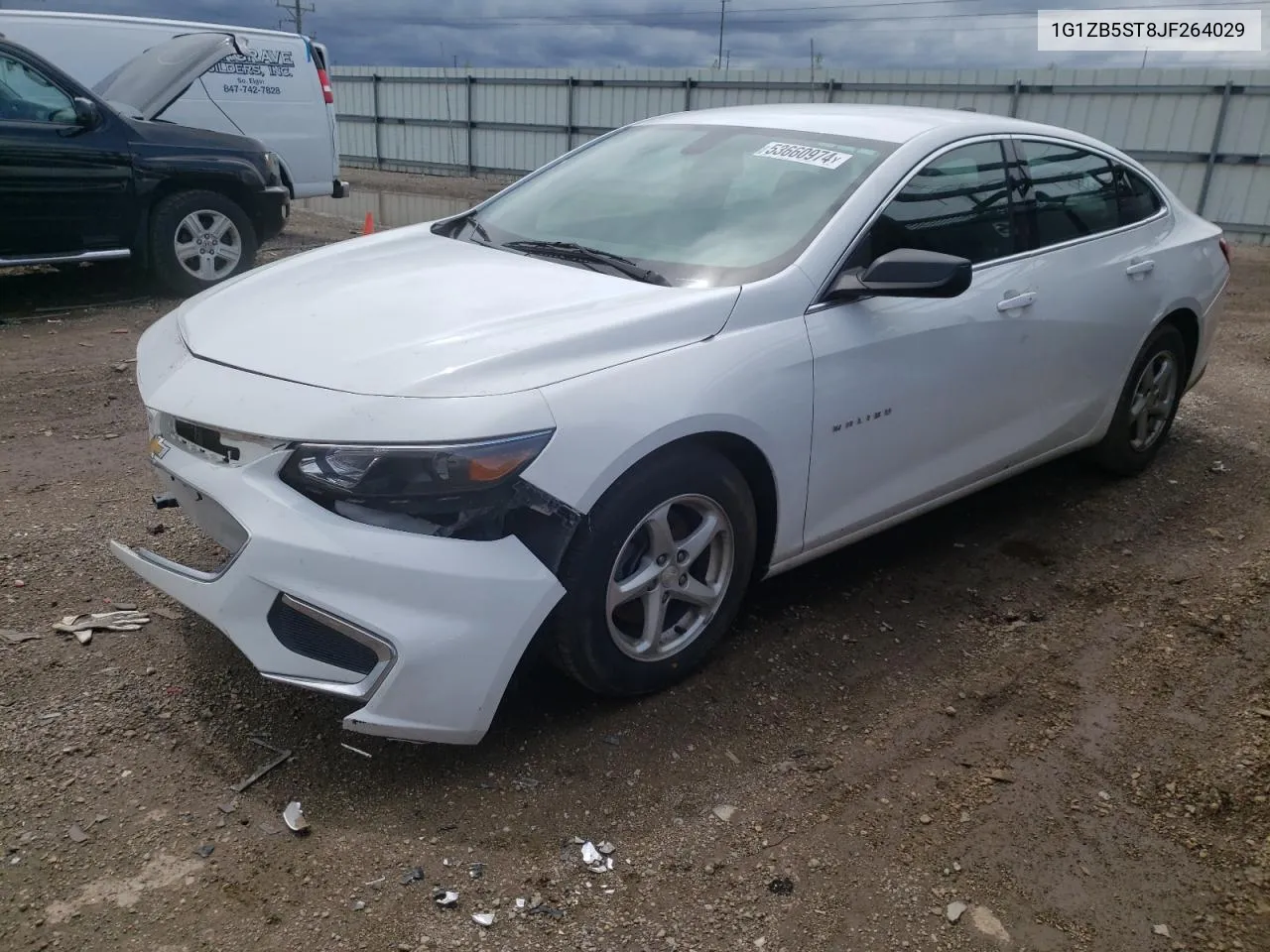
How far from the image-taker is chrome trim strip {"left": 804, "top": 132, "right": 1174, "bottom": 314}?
321 centimetres

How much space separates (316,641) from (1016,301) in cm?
278

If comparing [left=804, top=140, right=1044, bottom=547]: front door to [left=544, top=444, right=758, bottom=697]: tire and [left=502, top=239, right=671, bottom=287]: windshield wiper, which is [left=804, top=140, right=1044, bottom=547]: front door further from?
[left=502, top=239, right=671, bottom=287]: windshield wiper

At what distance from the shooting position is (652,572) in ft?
9.50

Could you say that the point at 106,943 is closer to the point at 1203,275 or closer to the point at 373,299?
the point at 373,299

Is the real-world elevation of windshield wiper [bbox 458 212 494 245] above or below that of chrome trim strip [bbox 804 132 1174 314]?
below

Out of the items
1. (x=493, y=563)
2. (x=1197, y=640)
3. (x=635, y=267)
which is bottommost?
(x=1197, y=640)

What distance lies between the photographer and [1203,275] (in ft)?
16.5

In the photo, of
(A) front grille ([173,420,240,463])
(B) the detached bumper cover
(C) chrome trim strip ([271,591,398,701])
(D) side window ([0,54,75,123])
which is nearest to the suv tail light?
(D) side window ([0,54,75,123])

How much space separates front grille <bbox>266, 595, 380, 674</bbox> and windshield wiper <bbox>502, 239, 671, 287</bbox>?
1383 millimetres

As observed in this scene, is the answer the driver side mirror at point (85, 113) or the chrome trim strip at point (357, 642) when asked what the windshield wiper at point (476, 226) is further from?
the driver side mirror at point (85, 113)

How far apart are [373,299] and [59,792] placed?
5.04 feet

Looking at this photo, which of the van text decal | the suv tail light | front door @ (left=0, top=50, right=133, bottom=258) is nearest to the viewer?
front door @ (left=0, top=50, right=133, bottom=258)

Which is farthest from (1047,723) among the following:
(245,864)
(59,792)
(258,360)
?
(59,792)

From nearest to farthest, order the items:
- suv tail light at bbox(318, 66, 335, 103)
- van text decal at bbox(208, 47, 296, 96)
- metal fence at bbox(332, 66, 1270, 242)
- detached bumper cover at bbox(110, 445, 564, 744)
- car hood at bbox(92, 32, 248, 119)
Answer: detached bumper cover at bbox(110, 445, 564, 744)
car hood at bbox(92, 32, 248, 119)
van text decal at bbox(208, 47, 296, 96)
suv tail light at bbox(318, 66, 335, 103)
metal fence at bbox(332, 66, 1270, 242)
